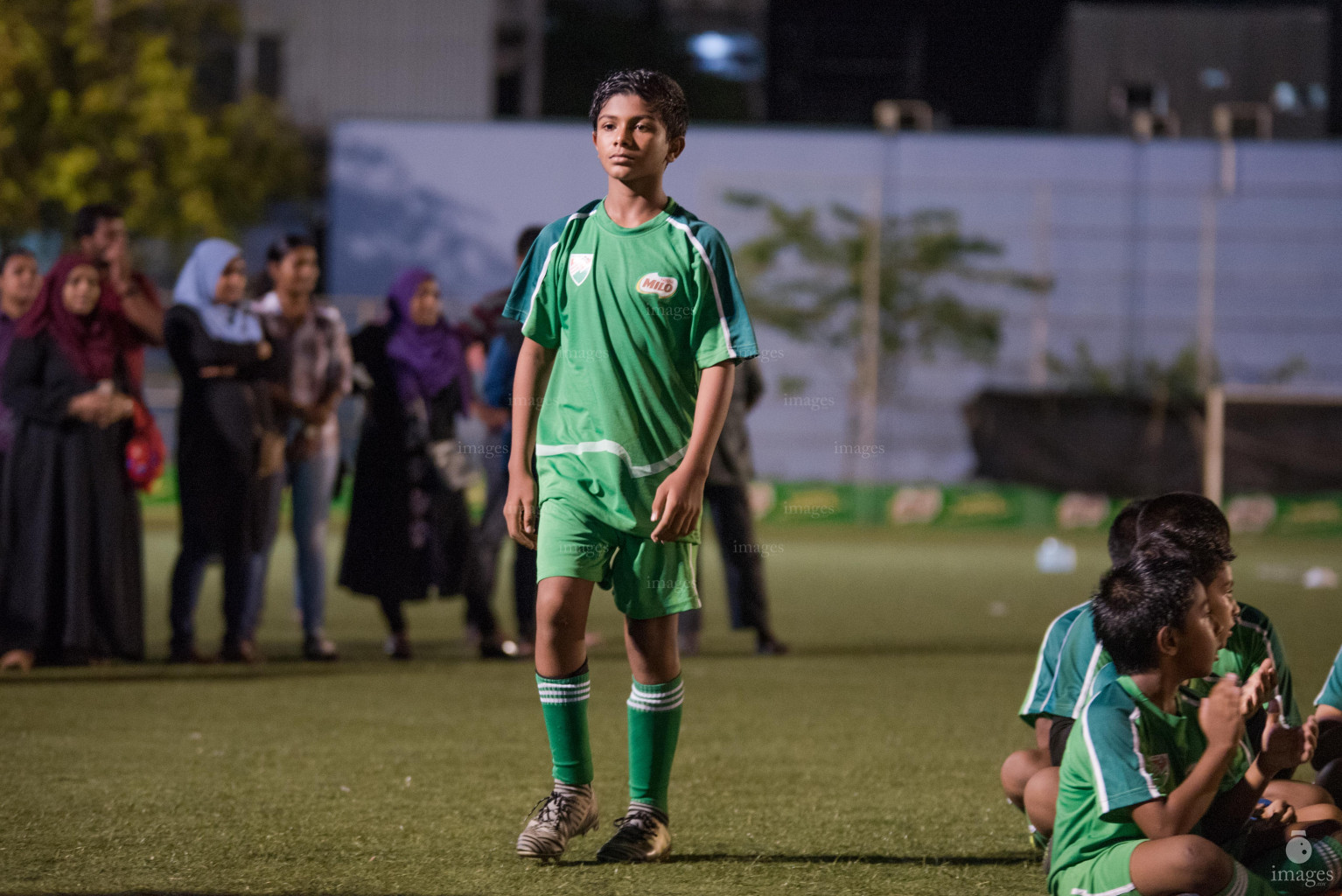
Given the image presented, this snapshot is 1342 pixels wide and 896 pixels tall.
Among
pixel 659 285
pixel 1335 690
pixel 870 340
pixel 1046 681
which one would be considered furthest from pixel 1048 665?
pixel 870 340

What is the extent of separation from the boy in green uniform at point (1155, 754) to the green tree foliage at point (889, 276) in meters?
18.0

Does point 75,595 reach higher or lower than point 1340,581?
higher

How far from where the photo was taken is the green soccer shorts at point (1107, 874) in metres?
3.00

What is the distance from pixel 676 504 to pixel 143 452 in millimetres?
4134

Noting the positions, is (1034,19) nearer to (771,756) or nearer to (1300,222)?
(1300,222)

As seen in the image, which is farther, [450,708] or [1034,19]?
[1034,19]

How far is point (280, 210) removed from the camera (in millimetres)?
28797

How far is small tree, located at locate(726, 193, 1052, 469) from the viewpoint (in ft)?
70.0

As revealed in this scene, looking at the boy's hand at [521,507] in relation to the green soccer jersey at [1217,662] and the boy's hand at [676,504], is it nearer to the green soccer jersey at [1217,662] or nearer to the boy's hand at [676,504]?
the boy's hand at [676,504]

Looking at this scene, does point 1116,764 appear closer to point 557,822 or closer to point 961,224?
point 557,822

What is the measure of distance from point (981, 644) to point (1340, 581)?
17.8ft

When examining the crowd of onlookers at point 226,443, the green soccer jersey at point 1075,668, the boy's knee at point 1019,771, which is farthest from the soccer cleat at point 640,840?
the crowd of onlookers at point 226,443

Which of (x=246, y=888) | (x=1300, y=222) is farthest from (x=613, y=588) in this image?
(x=1300, y=222)

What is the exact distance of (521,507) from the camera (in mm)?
3961
